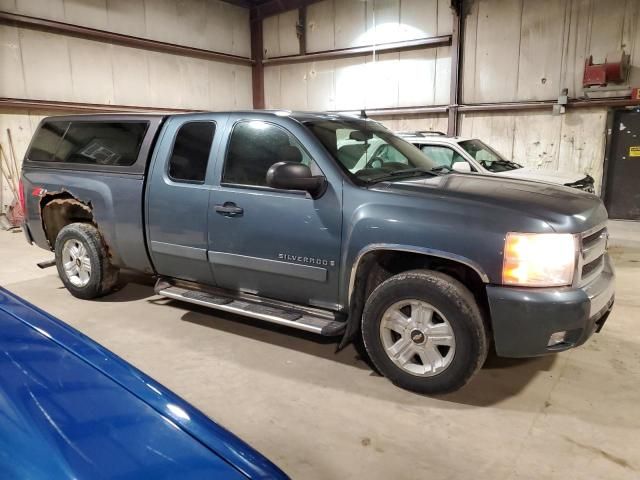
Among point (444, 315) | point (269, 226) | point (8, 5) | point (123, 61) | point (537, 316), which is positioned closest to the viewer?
point (537, 316)

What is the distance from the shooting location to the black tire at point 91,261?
4613mm

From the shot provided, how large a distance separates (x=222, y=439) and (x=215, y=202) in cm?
252

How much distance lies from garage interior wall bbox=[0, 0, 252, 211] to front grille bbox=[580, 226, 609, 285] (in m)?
11.0

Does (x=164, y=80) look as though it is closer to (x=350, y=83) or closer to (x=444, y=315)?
(x=350, y=83)

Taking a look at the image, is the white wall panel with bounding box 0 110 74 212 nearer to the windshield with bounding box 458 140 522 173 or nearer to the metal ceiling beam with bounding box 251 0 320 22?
the metal ceiling beam with bounding box 251 0 320 22

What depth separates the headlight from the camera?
2674 mm

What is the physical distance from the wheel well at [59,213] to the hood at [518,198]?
3.24 meters

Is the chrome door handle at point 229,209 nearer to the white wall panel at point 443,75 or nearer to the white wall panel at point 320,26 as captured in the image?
the white wall panel at point 443,75

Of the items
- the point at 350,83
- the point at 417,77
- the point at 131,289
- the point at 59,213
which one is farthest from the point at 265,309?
the point at 350,83

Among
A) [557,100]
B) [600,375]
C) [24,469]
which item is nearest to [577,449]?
[600,375]

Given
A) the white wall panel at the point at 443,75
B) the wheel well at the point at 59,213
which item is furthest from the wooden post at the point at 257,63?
the wheel well at the point at 59,213

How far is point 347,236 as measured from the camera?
315 centimetres

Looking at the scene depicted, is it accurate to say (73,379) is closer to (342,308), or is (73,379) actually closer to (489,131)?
(342,308)

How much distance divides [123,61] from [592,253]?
11867 millimetres
